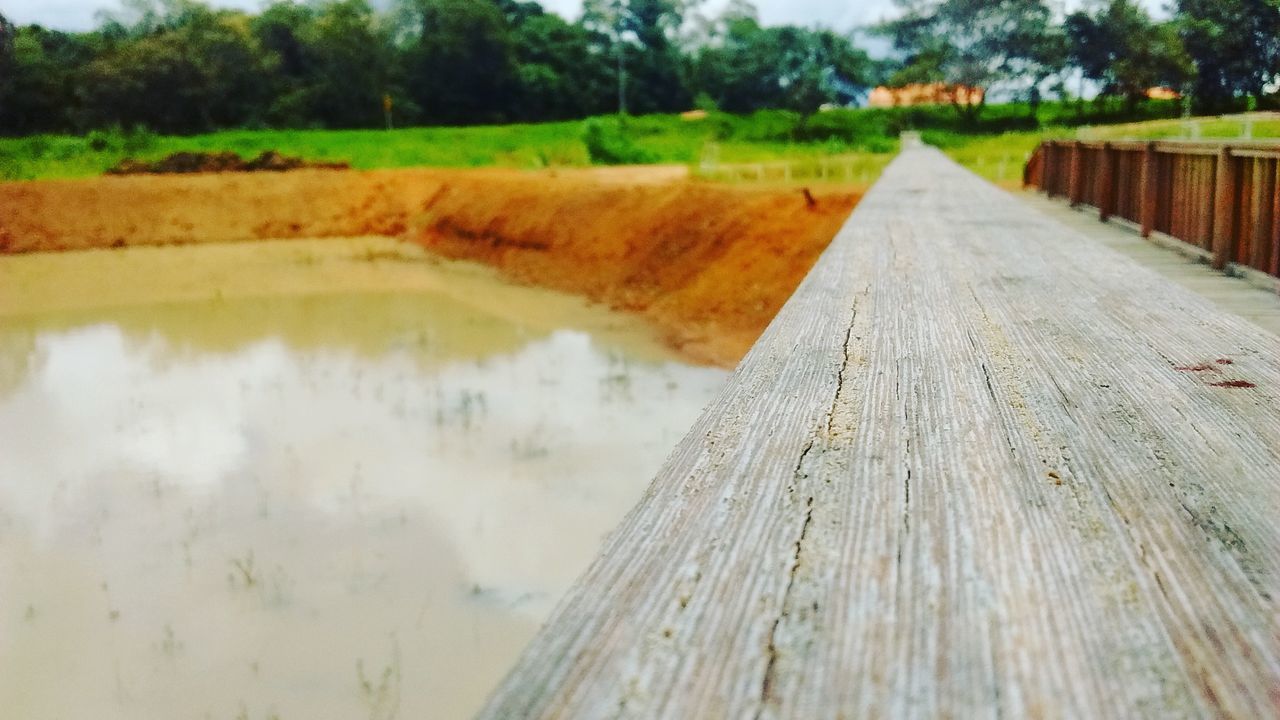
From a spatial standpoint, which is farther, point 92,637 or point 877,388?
point 92,637

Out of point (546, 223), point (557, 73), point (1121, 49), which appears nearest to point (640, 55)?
point (557, 73)

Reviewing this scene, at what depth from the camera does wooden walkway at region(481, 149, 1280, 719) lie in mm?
824

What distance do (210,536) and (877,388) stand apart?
5954 millimetres

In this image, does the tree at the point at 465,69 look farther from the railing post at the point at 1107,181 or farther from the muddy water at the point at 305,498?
the railing post at the point at 1107,181

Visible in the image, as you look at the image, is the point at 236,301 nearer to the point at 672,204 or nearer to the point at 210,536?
the point at 672,204

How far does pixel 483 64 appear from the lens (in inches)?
2436

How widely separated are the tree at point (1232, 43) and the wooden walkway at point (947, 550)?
948 centimetres

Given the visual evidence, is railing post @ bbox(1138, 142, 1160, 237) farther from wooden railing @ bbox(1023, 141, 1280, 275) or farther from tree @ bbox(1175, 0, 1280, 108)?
tree @ bbox(1175, 0, 1280, 108)

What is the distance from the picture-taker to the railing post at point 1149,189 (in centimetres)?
756

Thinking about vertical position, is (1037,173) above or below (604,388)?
above

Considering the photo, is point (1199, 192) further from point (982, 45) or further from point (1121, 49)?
point (982, 45)

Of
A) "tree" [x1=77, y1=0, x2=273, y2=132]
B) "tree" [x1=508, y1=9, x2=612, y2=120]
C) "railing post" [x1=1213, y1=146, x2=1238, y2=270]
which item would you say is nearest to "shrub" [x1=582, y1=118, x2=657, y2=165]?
"railing post" [x1=1213, y1=146, x2=1238, y2=270]

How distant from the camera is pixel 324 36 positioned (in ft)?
201

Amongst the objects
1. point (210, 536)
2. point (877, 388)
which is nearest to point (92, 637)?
point (210, 536)
